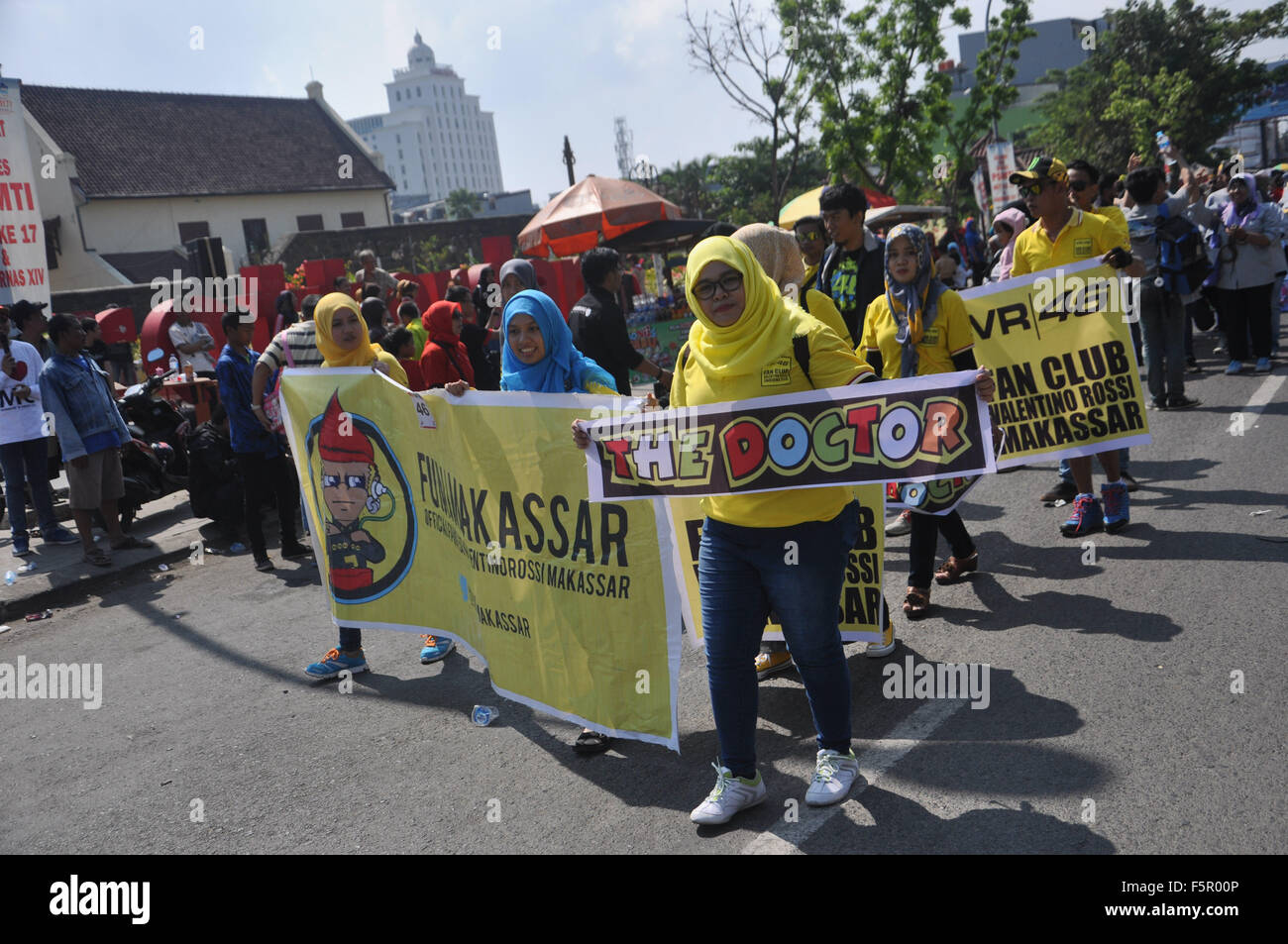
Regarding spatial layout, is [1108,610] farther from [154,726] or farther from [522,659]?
[154,726]

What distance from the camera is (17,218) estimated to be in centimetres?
1017

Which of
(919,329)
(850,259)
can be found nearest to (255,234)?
(850,259)

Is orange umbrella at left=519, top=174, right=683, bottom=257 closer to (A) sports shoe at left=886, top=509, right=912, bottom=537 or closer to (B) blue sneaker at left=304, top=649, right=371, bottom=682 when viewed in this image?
(A) sports shoe at left=886, top=509, right=912, bottom=537

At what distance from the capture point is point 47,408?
8539 millimetres

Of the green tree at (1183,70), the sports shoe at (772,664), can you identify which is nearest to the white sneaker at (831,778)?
the sports shoe at (772,664)

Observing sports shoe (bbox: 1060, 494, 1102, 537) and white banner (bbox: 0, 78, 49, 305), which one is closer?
sports shoe (bbox: 1060, 494, 1102, 537)

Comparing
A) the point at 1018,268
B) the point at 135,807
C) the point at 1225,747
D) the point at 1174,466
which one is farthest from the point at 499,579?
the point at 1174,466

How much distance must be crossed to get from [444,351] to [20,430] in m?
4.57

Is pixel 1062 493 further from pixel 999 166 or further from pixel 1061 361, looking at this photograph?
pixel 999 166

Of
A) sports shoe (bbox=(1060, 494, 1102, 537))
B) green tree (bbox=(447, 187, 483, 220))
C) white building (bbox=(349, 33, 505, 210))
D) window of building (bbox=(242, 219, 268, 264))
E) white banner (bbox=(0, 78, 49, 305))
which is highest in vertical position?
white building (bbox=(349, 33, 505, 210))

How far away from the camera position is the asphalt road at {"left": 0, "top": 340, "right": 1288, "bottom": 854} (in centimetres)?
339

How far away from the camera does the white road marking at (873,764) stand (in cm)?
339

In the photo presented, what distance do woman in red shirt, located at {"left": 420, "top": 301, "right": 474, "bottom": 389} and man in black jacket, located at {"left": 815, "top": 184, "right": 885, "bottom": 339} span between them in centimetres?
276

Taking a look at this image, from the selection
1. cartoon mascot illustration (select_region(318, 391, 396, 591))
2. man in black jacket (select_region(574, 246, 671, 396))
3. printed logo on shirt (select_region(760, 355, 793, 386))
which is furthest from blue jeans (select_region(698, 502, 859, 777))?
man in black jacket (select_region(574, 246, 671, 396))
